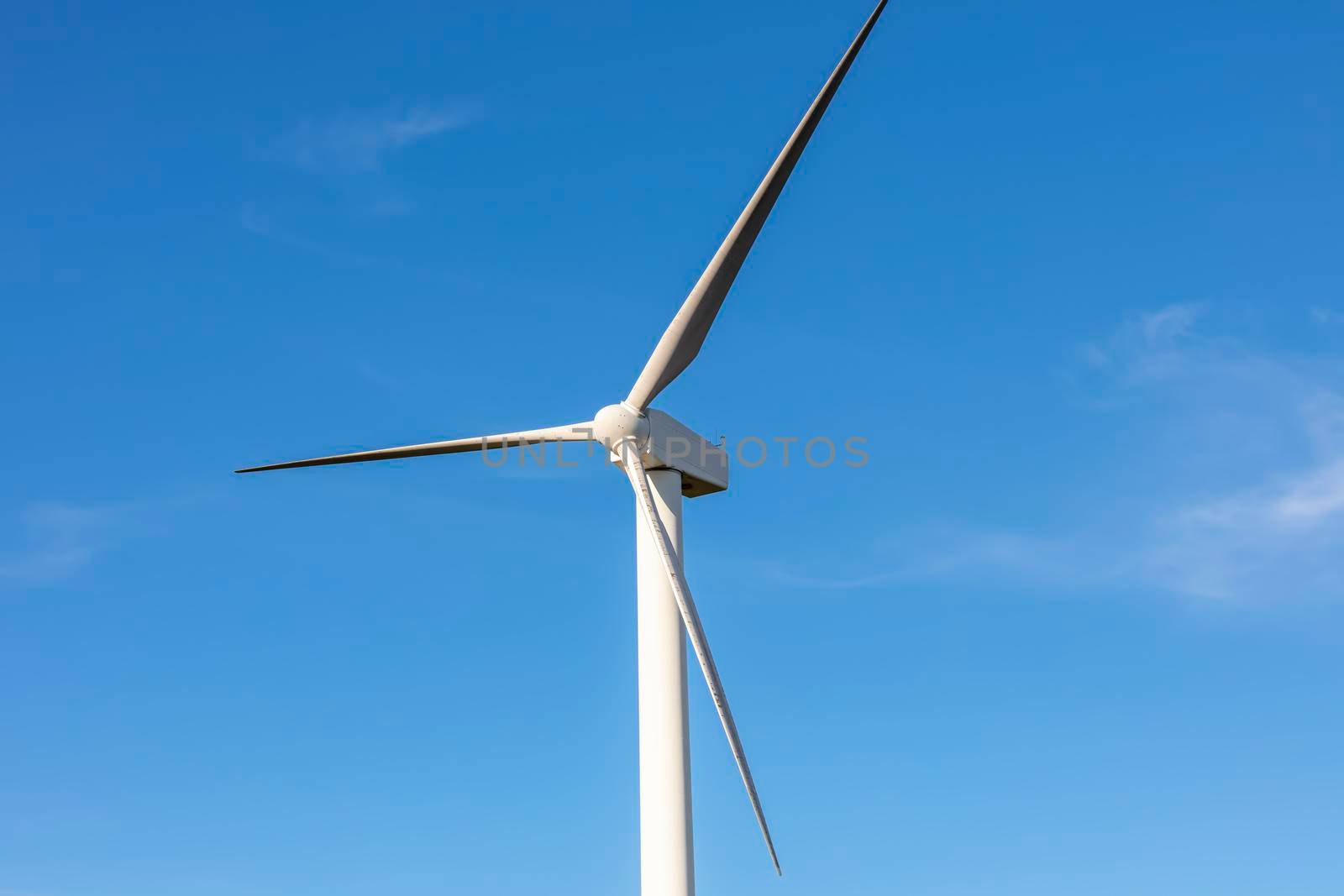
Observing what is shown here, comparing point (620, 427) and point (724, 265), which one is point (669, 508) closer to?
point (620, 427)

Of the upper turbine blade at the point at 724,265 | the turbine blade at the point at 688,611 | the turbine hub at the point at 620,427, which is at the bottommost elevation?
the turbine blade at the point at 688,611

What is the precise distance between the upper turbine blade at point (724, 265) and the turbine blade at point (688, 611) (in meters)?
1.21

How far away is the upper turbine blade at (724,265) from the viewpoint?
963 inches

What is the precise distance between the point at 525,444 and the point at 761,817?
313 inches

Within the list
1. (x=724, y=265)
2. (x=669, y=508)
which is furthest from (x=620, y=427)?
(x=724, y=265)

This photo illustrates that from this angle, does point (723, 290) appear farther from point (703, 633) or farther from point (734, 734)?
point (734, 734)

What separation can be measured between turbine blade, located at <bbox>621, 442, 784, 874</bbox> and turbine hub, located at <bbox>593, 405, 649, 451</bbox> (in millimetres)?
158

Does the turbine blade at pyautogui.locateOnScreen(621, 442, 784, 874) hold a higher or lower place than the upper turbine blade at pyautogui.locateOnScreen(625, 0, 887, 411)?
lower

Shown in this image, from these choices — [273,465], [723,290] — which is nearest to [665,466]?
[723,290]

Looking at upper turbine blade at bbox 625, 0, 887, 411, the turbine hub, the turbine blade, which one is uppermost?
upper turbine blade at bbox 625, 0, 887, 411

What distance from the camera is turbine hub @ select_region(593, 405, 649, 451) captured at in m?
24.3

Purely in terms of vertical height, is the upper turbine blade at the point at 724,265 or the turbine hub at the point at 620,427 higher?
the upper turbine blade at the point at 724,265

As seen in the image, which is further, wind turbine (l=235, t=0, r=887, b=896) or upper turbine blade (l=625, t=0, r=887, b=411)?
upper turbine blade (l=625, t=0, r=887, b=411)

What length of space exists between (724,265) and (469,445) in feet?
18.5
